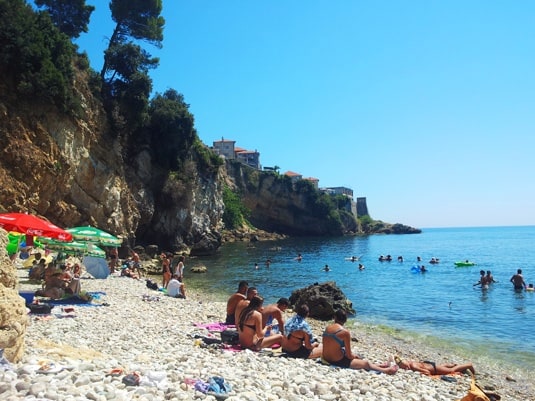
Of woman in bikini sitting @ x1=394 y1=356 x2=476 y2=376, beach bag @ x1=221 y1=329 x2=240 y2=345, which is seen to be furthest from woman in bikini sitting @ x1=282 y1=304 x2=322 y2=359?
woman in bikini sitting @ x1=394 y1=356 x2=476 y2=376

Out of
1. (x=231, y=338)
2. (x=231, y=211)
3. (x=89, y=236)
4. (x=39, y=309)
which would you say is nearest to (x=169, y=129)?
(x=89, y=236)

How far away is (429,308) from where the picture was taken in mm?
22438

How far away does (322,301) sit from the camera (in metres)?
19.0

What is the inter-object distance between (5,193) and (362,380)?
25.7m

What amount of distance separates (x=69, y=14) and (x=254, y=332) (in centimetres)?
4490

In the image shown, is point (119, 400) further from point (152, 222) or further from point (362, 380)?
point (152, 222)

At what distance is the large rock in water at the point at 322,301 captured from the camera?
1886cm

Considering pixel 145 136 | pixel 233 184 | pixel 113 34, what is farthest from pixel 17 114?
pixel 233 184

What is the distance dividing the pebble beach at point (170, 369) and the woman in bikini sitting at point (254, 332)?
1.06ft

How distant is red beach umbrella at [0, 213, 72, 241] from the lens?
45.5ft

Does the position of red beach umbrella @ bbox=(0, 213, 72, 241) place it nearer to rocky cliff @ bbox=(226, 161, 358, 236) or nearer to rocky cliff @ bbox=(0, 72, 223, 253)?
rocky cliff @ bbox=(0, 72, 223, 253)

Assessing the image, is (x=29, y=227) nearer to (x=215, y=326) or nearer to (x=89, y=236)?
(x=89, y=236)

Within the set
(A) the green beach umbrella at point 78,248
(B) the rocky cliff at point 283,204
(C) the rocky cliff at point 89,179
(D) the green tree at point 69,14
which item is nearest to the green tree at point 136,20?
(D) the green tree at point 69,14

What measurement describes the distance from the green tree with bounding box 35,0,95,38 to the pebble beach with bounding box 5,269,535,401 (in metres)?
38.7
